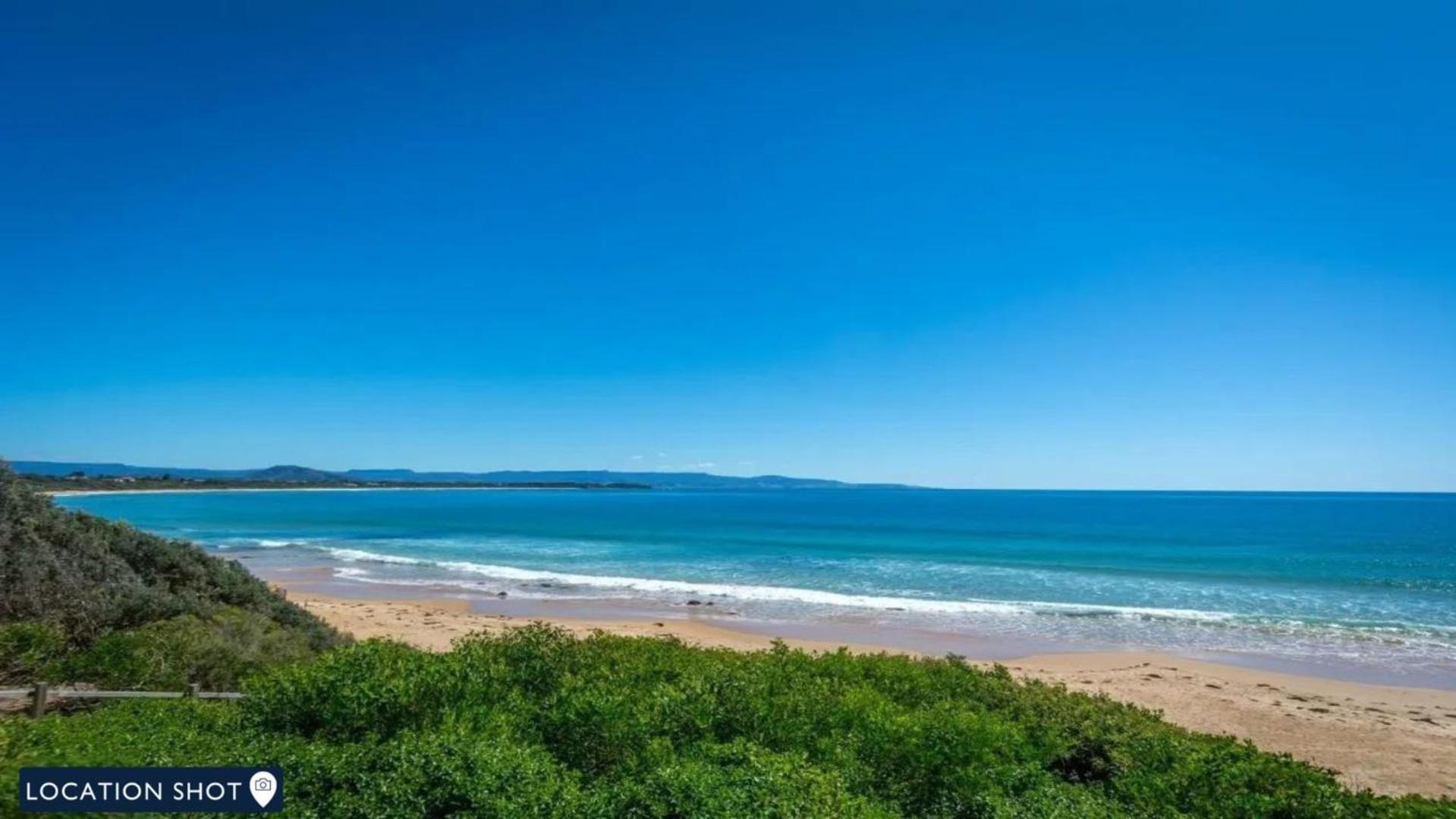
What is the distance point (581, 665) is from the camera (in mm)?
8992

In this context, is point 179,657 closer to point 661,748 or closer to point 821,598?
point 661,748

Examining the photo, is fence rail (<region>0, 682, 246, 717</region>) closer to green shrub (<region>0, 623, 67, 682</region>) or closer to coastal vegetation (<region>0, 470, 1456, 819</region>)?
coastal vegetation (<region>0, 470, 1456, 819</region>)

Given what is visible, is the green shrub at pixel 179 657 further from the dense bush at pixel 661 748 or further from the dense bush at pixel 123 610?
the dense bush at pixel 661 748

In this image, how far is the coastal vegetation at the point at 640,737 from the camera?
5066mm

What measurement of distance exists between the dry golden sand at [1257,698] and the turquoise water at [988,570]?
9.37 ft

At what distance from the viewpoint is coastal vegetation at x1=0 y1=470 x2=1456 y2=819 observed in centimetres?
507

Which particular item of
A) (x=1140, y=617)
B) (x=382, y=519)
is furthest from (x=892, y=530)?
(x=382, y=519)

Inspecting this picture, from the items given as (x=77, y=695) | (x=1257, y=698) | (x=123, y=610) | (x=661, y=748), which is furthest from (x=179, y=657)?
(x=1257, y=698)

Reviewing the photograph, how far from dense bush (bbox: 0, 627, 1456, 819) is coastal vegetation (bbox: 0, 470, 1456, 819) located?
0.02 meters

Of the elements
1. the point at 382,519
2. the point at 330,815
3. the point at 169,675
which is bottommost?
the point at 382,519

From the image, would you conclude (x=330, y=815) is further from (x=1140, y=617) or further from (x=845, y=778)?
(x=1140, y=617)

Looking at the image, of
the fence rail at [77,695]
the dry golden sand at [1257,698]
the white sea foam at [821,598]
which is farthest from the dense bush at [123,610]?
the white sea foam at [821,598]

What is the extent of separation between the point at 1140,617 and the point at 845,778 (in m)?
26.5

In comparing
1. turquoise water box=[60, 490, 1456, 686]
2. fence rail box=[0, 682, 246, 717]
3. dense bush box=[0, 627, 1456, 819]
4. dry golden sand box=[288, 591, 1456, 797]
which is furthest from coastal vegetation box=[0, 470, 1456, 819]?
turquoise water box=[60, 490, 1456, 686]
